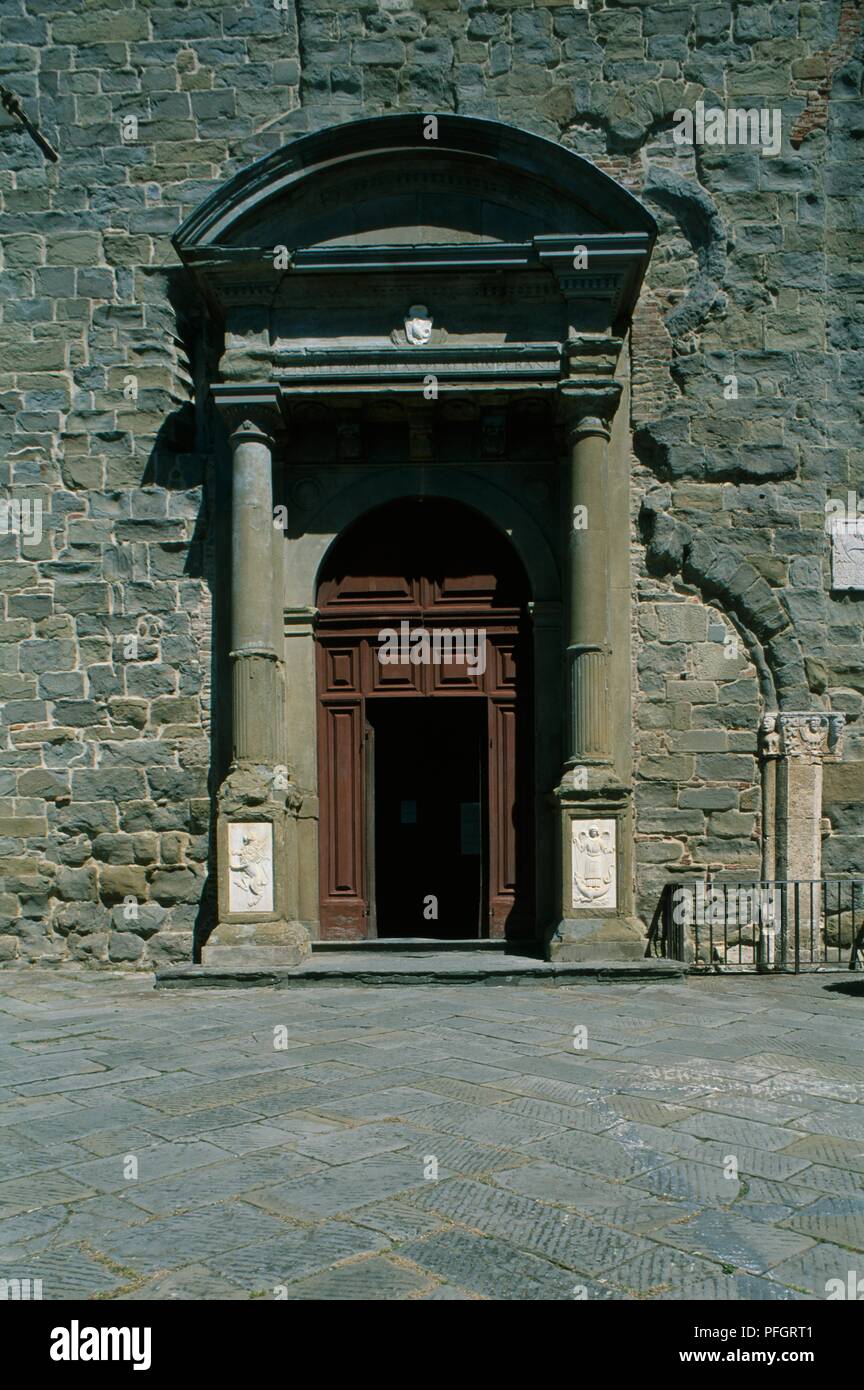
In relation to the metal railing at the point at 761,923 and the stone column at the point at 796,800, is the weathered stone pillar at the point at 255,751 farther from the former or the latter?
the stone column at the point at 796,800

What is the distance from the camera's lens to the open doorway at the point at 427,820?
1057cm

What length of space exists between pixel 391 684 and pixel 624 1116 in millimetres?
→ 5573

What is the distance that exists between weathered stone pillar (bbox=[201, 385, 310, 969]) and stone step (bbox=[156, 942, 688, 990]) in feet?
0.78

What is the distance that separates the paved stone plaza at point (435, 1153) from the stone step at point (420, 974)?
1055mm

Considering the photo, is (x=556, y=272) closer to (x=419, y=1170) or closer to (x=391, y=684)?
(x=391, y=684)

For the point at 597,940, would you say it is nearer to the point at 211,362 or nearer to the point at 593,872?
the point at 593,872

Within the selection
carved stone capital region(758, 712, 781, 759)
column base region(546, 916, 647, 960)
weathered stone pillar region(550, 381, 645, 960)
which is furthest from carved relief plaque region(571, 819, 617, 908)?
carved stone capital region(758, 712, 781, 759)

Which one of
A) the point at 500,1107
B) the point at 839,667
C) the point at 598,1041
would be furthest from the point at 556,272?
the point at 500,1107

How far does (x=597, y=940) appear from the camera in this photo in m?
8.59

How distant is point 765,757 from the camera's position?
9461 mm

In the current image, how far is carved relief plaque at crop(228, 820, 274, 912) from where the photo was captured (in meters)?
8.75

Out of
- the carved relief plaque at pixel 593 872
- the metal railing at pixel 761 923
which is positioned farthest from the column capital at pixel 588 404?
the metal railing at pixel 761 923

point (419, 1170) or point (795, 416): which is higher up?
point (795, 416)

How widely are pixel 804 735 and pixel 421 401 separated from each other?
4003 millimetres
